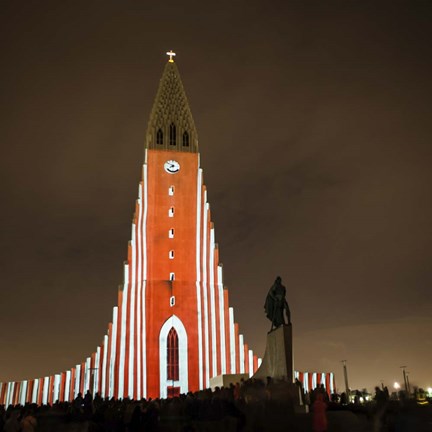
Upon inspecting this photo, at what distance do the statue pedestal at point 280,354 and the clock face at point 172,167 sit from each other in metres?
24.9

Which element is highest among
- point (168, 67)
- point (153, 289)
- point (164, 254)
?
point (168, 67)

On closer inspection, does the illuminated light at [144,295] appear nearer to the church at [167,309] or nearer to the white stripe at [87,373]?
the church at [167,309]

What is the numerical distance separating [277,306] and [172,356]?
802 inches

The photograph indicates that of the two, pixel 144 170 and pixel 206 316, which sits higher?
pixel 144 170

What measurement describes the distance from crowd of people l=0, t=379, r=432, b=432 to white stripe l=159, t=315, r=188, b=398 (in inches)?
799

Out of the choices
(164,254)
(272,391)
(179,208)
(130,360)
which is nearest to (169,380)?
(130,360)

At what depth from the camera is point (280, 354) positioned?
58.7 ft

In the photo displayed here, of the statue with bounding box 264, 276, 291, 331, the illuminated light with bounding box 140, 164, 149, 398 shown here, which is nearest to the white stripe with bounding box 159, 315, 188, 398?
the illuminated light with bounding box 140, 164, 149, 398

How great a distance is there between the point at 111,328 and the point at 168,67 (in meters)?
24.4

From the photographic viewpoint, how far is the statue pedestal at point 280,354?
17.3 metres

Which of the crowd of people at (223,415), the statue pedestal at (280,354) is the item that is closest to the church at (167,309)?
the statue pedestal at (280,354)

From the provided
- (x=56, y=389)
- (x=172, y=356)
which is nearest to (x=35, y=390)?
(x=56, y=389)

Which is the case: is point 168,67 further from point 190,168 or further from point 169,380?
point 169,380

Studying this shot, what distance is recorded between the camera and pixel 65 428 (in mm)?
13297
